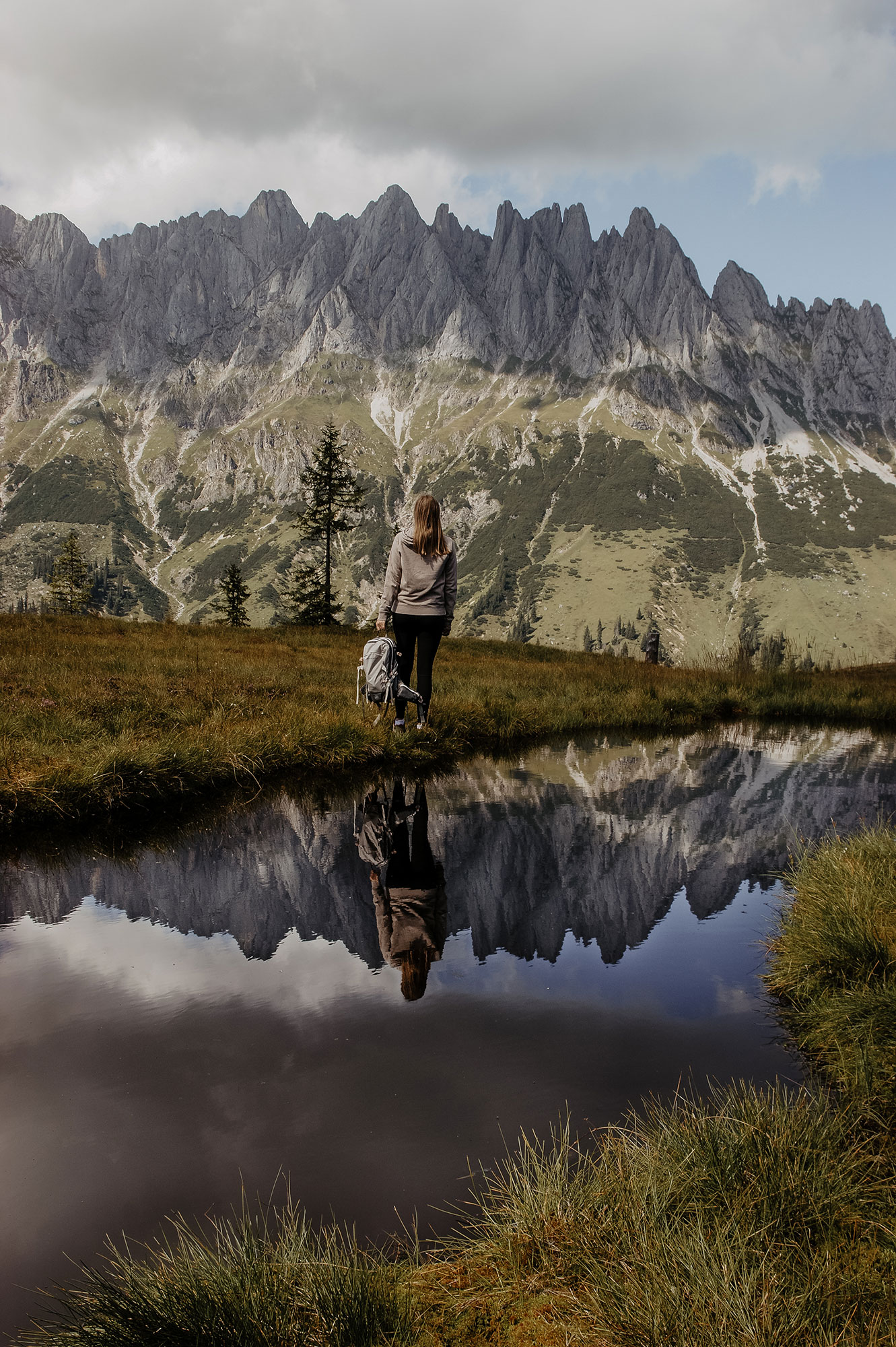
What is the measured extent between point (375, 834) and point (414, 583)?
496 cm

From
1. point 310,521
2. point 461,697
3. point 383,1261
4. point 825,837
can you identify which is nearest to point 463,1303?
point 383,1261

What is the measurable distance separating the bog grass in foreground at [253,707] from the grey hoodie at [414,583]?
193 cm

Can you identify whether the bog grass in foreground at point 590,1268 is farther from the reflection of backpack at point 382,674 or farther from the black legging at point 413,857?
the reflection of backpack at point 382,674

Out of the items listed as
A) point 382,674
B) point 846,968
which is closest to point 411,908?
point 846,968

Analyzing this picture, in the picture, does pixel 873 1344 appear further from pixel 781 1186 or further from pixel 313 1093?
pixel 313 1093

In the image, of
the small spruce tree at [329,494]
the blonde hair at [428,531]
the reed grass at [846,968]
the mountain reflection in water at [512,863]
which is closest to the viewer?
the reed grass at [846,968]

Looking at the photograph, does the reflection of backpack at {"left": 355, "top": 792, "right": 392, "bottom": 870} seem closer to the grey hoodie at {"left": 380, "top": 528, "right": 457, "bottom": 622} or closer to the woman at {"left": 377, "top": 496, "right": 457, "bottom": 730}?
the woman at {"left": 377, "top": 496, "right": 457, "bottom": 730}

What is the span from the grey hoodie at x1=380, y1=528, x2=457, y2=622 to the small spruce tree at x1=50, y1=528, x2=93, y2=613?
A: 256ft

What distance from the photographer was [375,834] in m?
7.41

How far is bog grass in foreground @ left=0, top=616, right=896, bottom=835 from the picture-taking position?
8219 millimetres

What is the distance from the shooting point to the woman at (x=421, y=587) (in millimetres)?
11359

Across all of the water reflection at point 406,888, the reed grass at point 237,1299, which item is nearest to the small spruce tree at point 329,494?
the water reflection at point 406,888

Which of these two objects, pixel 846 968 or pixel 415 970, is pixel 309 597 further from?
pixel 846 968

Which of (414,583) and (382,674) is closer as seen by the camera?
(414,583)
